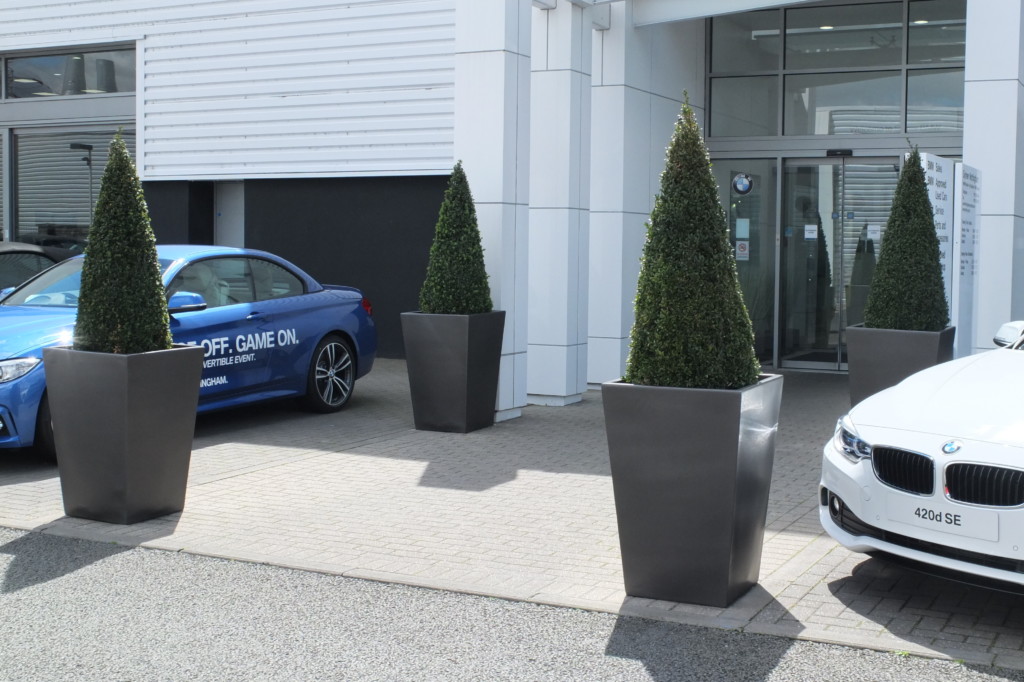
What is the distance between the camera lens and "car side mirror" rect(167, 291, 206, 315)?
8.76 metres

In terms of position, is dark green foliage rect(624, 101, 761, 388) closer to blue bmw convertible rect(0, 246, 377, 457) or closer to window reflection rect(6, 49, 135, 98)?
blue bmw convertible rect(0, 246, 377, 457)

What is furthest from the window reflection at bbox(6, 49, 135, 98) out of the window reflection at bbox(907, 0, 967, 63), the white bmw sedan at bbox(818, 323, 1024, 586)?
the white bmw sedan at bbox(818, 323, 1024, 586)

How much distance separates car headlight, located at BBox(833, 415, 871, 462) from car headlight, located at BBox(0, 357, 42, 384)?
5352 mm

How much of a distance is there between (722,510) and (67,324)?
216 inches

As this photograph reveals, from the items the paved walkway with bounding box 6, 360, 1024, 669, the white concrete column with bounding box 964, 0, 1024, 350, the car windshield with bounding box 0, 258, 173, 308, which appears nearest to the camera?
the paved walkway with bounding box 6, 360, 1024, 669

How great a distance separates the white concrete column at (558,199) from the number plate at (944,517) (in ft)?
21.8

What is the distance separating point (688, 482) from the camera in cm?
492

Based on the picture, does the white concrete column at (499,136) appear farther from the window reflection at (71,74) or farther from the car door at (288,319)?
the window reflection at (71,74)

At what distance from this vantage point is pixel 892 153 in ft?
44.4

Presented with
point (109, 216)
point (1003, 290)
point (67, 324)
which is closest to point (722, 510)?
point (109, 216)

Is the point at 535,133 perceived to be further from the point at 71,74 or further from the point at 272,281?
the point at 71,74

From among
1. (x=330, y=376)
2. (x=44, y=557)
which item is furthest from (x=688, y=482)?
(x=330, y=376)

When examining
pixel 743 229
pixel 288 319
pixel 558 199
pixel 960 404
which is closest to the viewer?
pixel 960 404

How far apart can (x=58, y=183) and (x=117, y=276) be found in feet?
42.4
